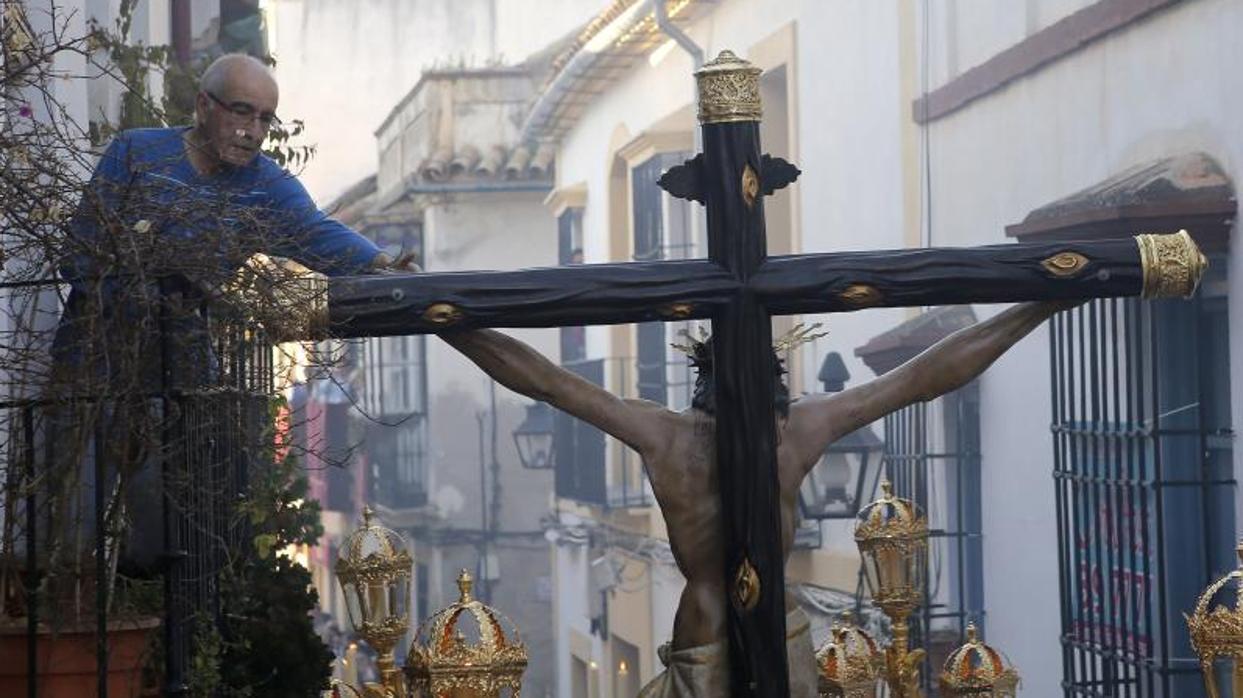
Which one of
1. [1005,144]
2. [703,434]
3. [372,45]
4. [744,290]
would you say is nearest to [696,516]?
[703,434]

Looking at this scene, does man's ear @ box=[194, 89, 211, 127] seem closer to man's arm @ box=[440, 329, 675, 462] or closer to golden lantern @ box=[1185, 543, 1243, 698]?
man's arm @ box=[440, 329, 675, 462]

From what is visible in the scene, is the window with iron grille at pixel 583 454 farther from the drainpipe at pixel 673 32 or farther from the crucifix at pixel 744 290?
the crucifix at pixel 744 290

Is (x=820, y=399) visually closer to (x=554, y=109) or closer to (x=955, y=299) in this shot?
(x=955, y=299)

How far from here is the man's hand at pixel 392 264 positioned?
642 cm

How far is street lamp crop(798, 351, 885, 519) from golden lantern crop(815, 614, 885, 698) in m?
6.11

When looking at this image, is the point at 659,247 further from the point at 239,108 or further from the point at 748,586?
the point at 748,586

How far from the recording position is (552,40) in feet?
111

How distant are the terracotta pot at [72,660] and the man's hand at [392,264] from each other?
121cm

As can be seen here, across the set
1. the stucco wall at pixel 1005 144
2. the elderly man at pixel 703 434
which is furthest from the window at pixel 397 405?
the elderly man at pixel 703 434

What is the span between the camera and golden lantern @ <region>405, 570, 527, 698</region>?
20.9ft

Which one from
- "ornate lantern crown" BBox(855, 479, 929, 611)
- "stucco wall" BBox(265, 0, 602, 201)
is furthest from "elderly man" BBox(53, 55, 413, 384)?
"stucco wall" BBox(265, 0, 602, 201)

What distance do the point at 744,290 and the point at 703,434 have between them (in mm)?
359

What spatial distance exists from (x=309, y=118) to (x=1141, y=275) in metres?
31.3

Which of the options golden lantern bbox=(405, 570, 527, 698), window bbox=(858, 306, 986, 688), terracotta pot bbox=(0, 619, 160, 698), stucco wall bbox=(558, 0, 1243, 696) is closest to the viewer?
terracotta pot bbox=(0, 619, 160, 698)
